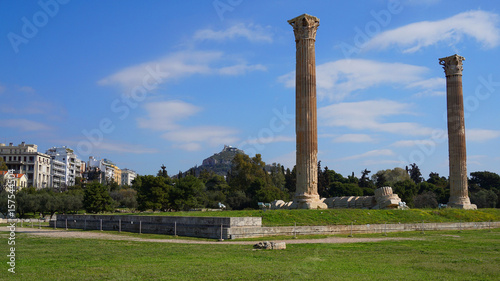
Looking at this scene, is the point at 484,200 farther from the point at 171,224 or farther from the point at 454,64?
the point at 171,224

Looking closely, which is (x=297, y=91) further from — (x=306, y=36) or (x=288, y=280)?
(x=288, y=280)

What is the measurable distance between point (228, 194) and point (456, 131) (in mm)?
40405

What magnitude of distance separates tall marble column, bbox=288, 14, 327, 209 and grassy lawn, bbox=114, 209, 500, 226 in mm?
2938

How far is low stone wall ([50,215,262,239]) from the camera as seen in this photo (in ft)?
68.6

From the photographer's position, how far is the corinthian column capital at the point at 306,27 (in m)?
31.2

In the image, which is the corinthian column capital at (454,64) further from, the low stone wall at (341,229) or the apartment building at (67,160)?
the apartment building at (67,160)

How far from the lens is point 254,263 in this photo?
11.9 m

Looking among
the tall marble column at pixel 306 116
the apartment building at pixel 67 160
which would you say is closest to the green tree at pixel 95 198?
the tall marble column at pixel 306 116

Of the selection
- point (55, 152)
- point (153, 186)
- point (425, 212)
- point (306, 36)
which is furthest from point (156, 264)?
point (55, 152)

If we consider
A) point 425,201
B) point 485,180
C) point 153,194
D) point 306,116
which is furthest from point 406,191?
point 306,116

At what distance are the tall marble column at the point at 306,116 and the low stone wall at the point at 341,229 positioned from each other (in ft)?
14.5

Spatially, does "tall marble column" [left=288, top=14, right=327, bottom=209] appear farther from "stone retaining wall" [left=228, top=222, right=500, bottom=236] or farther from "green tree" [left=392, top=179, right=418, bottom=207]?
"green tree" [left=392, top=179, right=418, bottom=207]

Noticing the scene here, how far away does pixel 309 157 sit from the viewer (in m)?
30.1

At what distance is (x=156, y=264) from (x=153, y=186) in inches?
1749
